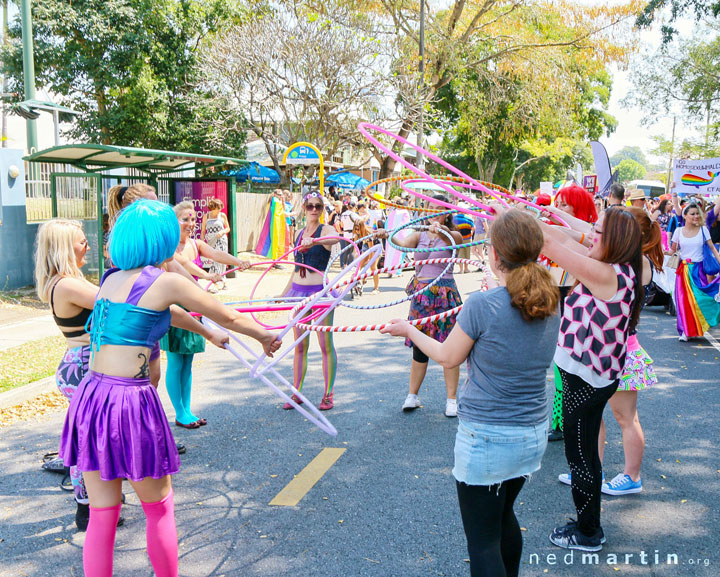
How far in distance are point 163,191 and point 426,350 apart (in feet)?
51.1

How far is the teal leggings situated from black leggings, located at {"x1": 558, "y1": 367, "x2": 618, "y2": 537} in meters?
3.27

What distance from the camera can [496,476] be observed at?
268 cm

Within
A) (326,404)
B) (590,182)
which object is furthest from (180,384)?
(590,182)

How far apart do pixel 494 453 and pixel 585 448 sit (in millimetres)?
1096

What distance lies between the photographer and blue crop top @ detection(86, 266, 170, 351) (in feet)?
8.99

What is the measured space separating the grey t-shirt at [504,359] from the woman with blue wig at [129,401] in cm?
117

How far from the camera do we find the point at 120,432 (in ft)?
8.98

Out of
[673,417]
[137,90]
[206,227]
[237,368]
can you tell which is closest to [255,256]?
[206,227]

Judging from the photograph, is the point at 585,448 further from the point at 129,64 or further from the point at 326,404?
the point at 129,64

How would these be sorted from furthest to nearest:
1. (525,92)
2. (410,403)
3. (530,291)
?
(525,92)
(410,403)
(530,291)

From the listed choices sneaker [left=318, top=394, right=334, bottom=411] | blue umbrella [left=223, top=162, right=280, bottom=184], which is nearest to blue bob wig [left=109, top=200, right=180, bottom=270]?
sneaker [left=318, top=394, right=334, bottom=411]

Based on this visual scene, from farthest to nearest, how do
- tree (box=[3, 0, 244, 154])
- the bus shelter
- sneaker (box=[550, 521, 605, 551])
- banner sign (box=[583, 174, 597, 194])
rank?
tree (box=[3, 0, 244, 154]) < banner sign (box=[583, 174, 597, 194]) < the bus shelter < sneaker (box=[550, 521, 605, 551])

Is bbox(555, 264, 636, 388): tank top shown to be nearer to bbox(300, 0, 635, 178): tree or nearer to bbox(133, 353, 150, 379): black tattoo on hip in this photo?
bbox(133, 353, 150, 379): black tattoo on hip

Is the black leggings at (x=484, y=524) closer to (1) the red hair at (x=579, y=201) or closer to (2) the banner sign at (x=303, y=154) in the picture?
(1) the red hair at (x=579, y=201)
